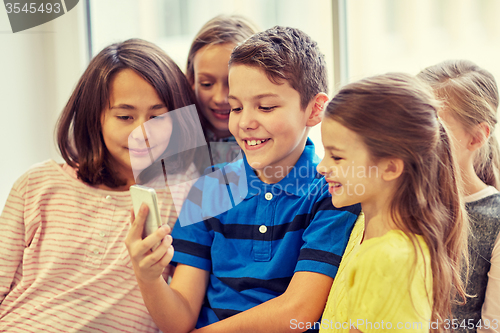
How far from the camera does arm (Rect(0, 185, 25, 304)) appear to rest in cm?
102

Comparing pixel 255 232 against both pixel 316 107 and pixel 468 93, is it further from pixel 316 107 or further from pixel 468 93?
pixel 468 93

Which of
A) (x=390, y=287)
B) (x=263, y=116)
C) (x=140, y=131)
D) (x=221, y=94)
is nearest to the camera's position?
(x=390, y=287)

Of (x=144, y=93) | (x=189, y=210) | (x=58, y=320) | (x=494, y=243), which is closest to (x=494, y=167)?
(x=494, y=243)

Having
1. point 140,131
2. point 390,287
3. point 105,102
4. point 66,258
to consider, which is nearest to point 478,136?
point 390,287

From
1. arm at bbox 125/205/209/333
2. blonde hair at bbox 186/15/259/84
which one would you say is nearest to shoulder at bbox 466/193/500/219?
arm at bbox 125/205/209/333

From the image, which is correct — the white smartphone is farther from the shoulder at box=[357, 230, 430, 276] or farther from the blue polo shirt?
the shoulder at box=[357, 230, 430, 276]

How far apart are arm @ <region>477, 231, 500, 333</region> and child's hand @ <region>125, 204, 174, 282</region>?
649 mm

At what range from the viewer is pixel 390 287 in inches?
25.8

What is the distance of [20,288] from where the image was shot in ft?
3.29

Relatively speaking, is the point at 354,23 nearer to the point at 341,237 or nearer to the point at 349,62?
the point at 349,62

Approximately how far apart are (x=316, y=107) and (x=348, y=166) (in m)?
0.27

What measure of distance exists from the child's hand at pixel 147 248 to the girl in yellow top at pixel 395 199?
0.32 m

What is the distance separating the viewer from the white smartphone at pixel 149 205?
2.46 feet

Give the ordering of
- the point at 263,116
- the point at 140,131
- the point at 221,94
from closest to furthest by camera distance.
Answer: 1. the point at 263,116
2. the point at 140,131
3. the point at 221,94
